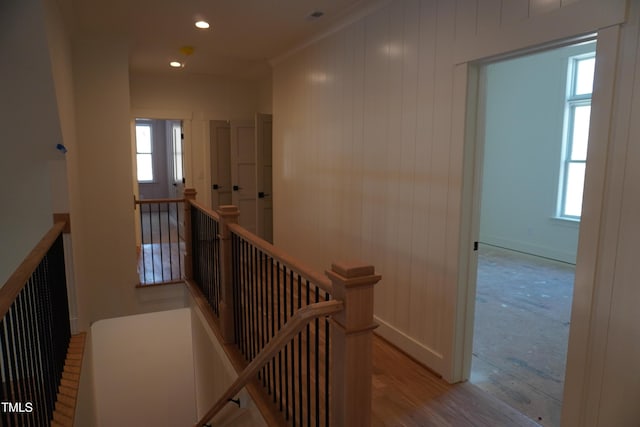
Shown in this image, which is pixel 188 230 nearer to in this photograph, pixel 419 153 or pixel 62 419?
pixel 62 419

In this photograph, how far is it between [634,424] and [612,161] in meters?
1.19

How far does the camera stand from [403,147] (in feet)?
10.1

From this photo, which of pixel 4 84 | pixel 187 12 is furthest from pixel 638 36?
pixel 4 84

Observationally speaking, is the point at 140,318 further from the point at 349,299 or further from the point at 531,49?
the point at 531,49

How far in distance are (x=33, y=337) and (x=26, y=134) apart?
200cm

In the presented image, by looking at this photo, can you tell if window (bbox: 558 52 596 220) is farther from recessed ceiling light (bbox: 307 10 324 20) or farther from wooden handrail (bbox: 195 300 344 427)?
wooden handrail (bbox: 195 300 344 427)

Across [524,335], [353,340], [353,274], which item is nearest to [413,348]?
[524,335]

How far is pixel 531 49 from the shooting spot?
218cm

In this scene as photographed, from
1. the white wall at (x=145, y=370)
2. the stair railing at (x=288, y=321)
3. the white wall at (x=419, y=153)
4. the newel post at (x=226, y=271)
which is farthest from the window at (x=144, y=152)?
the newel post at (x=226, y=271)

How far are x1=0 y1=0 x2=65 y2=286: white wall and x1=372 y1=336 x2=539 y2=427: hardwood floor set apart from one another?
2.95 meters

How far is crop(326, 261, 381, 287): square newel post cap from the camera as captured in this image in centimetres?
153

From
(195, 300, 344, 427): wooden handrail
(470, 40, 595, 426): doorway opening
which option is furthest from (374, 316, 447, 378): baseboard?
(195, 300, 344, 427): wooden handrail

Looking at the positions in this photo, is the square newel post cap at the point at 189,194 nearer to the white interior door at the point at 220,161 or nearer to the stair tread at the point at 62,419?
the white interior door at the point at 220,161

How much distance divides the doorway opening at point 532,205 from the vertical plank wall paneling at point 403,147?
0.73 metres
